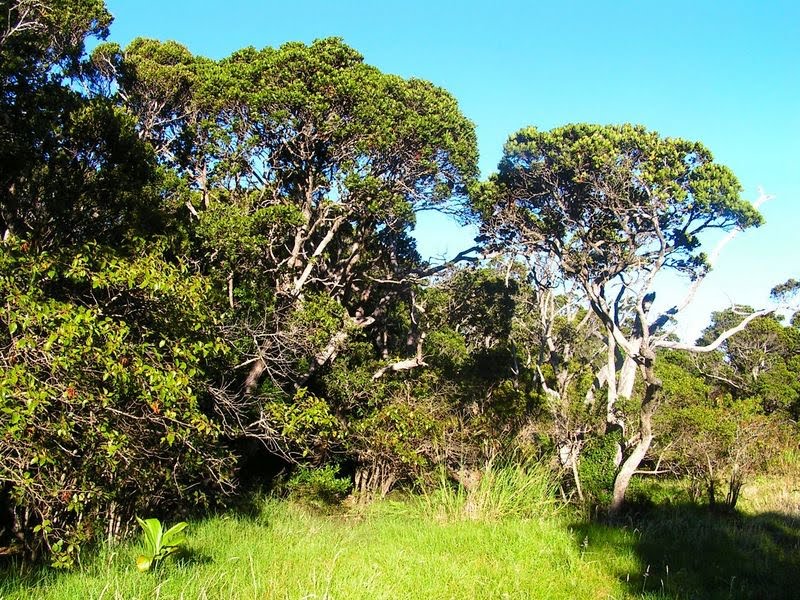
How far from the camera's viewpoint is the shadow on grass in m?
4.08

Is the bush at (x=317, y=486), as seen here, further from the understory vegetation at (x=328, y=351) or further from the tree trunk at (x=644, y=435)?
the tree trunk at (x=644, y=435)

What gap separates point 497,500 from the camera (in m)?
6.35

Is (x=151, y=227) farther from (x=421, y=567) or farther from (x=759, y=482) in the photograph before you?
(x=759, y=482)

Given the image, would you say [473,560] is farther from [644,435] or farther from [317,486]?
[317,486]

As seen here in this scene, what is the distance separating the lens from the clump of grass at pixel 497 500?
246 inches

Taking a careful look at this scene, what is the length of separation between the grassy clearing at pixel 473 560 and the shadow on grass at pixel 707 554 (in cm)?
1

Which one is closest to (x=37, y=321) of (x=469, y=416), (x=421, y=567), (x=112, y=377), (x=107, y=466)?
(x=112, y=377)

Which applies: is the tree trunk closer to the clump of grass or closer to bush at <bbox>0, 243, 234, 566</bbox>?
the clump of grass

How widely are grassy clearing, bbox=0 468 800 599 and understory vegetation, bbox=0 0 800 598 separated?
39 millimetres

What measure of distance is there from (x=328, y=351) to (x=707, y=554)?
6368 mm

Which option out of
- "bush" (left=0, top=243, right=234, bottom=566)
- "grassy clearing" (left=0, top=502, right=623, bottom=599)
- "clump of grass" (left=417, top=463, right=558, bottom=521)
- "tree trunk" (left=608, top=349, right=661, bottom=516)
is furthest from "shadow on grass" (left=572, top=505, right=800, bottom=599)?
"bush" (left=0, top=243, right=234, bottom=566)

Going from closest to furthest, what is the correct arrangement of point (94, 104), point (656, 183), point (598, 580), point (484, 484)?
point (598, 580)
point (94, 104)
point (484, 484)
point (656, 183)

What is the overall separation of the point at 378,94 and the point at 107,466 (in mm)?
7354

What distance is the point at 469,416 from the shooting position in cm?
1115
